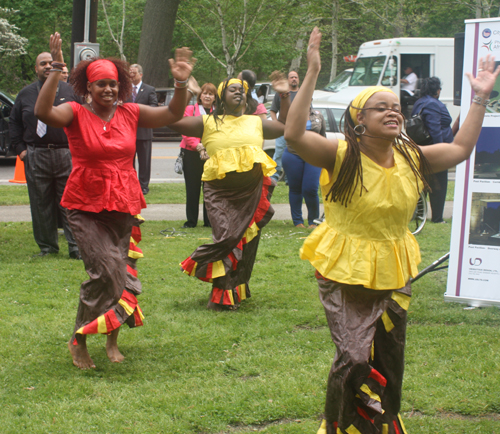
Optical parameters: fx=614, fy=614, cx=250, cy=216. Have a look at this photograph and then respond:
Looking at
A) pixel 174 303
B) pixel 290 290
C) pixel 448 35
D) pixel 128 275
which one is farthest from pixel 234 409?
pixel 448 35

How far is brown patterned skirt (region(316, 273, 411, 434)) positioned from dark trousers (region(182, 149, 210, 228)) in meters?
6.28

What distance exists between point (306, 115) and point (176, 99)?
175 centimetres

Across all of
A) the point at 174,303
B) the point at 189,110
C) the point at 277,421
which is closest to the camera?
the point at 277,421

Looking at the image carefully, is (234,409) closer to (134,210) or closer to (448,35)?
(134,210)

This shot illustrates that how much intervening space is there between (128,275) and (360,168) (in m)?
2.26

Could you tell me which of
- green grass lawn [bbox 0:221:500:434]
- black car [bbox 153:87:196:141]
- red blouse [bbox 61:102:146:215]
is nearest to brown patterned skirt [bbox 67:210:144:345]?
red blouse [bbox 61:102:146:215]

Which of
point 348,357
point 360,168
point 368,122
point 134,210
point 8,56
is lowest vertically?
point 348,357

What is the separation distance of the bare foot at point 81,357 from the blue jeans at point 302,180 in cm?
530

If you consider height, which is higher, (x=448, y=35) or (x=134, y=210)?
(x=448, y=35)

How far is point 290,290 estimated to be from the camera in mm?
6180

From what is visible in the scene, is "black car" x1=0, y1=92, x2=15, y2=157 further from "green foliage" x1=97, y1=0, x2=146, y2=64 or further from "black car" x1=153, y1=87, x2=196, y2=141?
"green foliage" x1=97, y1=0, x2=146, y2=64

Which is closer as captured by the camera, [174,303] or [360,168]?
[360,168]

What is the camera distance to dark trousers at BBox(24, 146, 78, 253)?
7164 mm

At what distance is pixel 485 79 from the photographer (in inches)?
130
